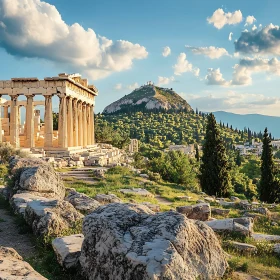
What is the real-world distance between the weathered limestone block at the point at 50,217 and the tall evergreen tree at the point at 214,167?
24.0 metres

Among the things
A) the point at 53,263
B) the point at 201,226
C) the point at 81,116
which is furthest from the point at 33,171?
the point at 81,116

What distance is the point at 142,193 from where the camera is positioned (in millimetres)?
18469

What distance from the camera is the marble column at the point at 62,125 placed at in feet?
121

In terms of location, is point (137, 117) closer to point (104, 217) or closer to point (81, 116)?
point (81, 116)

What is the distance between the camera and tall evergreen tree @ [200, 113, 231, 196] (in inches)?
1264

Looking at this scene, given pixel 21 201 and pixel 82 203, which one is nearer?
pixel 21 201

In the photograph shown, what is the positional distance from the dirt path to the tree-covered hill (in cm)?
12655

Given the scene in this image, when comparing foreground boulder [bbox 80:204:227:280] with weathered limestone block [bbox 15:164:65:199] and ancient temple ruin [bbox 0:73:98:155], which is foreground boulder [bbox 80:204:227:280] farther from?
ancient temple ruin [bbox 0:73:98:155]

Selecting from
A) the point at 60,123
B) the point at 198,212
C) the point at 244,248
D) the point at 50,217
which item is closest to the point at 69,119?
the point at 60,123

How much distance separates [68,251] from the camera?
658 cm

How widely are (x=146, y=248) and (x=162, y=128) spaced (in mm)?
166877

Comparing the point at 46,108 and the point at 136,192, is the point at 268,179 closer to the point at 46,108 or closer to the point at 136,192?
the point at 136,192

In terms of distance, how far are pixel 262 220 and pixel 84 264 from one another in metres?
12.2

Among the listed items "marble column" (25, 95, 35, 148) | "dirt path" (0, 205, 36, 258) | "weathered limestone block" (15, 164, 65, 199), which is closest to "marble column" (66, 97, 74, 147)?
"marble column" (25, 95, 35, 148)
